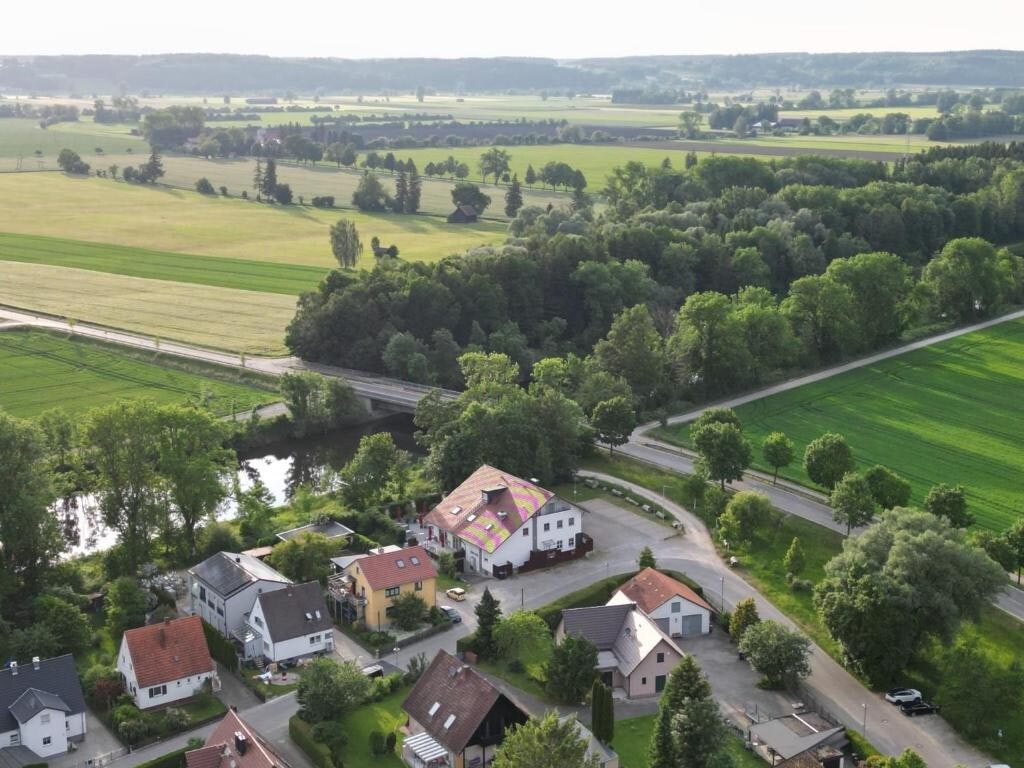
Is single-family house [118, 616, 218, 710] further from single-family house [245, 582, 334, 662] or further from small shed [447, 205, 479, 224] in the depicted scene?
small shed [447, 205, 479, 224]

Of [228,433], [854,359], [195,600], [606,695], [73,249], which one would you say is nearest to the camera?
[606,695]

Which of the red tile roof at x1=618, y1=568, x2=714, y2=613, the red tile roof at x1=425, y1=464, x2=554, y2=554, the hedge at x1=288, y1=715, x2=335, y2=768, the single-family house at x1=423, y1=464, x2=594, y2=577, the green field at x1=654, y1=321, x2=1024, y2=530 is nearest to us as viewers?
the hedge at x1=288, y1=715, x2=335, y2=768

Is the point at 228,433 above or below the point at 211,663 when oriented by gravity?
above

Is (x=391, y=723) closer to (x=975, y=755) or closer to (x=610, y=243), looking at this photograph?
(x=975, y=755)

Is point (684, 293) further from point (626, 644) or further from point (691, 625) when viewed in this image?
point (626, 644)

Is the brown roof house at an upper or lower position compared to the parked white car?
upper

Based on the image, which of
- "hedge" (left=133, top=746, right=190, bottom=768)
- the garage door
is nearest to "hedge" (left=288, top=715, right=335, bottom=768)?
"hedge" (left=133, top=746, right=190, bottom=768)

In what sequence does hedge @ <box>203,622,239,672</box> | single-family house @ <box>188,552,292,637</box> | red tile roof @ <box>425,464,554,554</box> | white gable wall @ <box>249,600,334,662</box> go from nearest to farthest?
hedge @ <box>203,622,239,672</box>, white gable wall @ <box>249,600,334,662</box>, single-family house @ <box>188,552,292,637</box>, red tile roof @ <box>425,464,554,554</box>

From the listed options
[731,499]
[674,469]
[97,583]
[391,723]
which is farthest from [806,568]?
[97,583]
